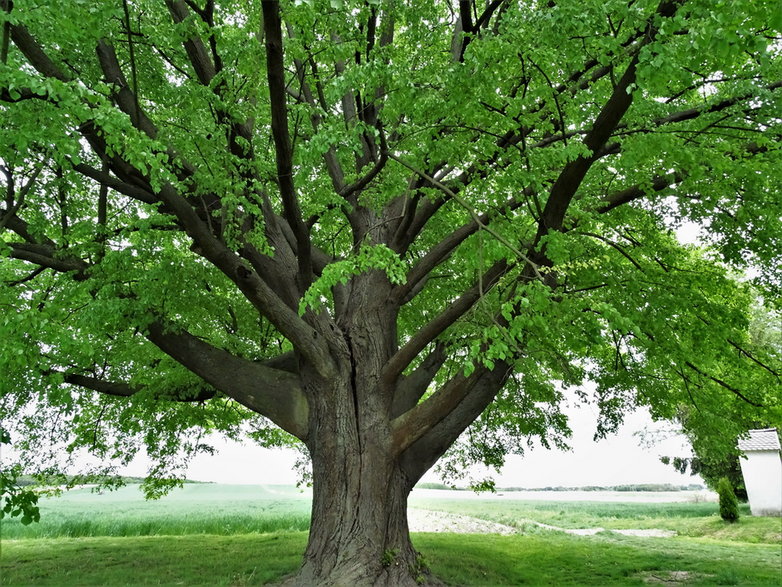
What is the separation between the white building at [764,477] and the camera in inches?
664

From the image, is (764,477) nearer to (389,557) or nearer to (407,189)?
(389,557)

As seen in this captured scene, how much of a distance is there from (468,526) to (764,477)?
1063cm

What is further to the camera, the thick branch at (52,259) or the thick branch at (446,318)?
the thick branch at (52,259)

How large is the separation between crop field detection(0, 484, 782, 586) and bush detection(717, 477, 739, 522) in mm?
318

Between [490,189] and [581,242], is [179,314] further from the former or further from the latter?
[581,242]

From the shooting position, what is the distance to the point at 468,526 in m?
15.4

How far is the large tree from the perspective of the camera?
4289mm

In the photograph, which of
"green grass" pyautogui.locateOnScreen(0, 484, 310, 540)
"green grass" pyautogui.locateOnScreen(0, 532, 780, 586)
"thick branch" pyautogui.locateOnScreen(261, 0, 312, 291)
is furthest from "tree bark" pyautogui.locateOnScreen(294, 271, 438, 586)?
"green grass" pyautogui.locateOnScreen(0, 484, 310, 540)

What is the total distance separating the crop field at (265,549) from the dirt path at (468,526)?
21.7 inches

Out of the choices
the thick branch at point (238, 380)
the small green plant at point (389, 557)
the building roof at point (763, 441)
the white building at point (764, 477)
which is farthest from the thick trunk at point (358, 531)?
the building roof at point (763, 441)

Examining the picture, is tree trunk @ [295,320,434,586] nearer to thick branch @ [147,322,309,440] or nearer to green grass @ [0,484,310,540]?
thick branch @ [147,322,309,440]

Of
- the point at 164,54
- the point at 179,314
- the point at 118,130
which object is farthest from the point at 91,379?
the point at 118,130

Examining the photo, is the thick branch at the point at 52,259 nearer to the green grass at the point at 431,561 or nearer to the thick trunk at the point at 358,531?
the thick trunk at the point at 358,531

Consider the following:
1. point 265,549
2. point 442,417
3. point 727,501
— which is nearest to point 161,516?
point 265,549
